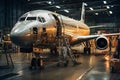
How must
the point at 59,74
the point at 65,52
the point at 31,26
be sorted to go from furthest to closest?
1. the point at 65,52
2. the point at 31,26
3. the point at 59,74

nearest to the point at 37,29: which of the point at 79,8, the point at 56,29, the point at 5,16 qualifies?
the point at 56,29

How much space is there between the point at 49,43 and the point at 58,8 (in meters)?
34.2

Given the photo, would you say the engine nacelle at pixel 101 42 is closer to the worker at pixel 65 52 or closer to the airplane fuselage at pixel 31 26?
the airplane fuselage at pixel 31 26

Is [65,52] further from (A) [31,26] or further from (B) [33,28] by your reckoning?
(A) [31,26]

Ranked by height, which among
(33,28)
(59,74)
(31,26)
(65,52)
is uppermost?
(31,26)

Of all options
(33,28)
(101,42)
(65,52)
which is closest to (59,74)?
(33,28)

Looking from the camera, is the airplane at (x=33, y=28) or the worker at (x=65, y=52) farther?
the worker at (x=65, y=52)

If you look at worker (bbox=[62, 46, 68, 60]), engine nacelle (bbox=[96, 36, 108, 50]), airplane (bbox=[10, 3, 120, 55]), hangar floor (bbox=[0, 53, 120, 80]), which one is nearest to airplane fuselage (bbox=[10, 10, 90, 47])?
airplane (bbox=[10, 3, 120, 55])

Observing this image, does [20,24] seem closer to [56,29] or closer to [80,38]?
[56,29]

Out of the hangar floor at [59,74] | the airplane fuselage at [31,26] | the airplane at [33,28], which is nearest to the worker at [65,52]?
the airplane at [33,28]

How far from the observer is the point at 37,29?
1455cm

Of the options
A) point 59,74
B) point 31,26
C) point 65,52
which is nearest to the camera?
point 59,74

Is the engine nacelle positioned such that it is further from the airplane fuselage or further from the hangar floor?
the hangar floor

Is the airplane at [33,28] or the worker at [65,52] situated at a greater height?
the airplane at [33,28]
